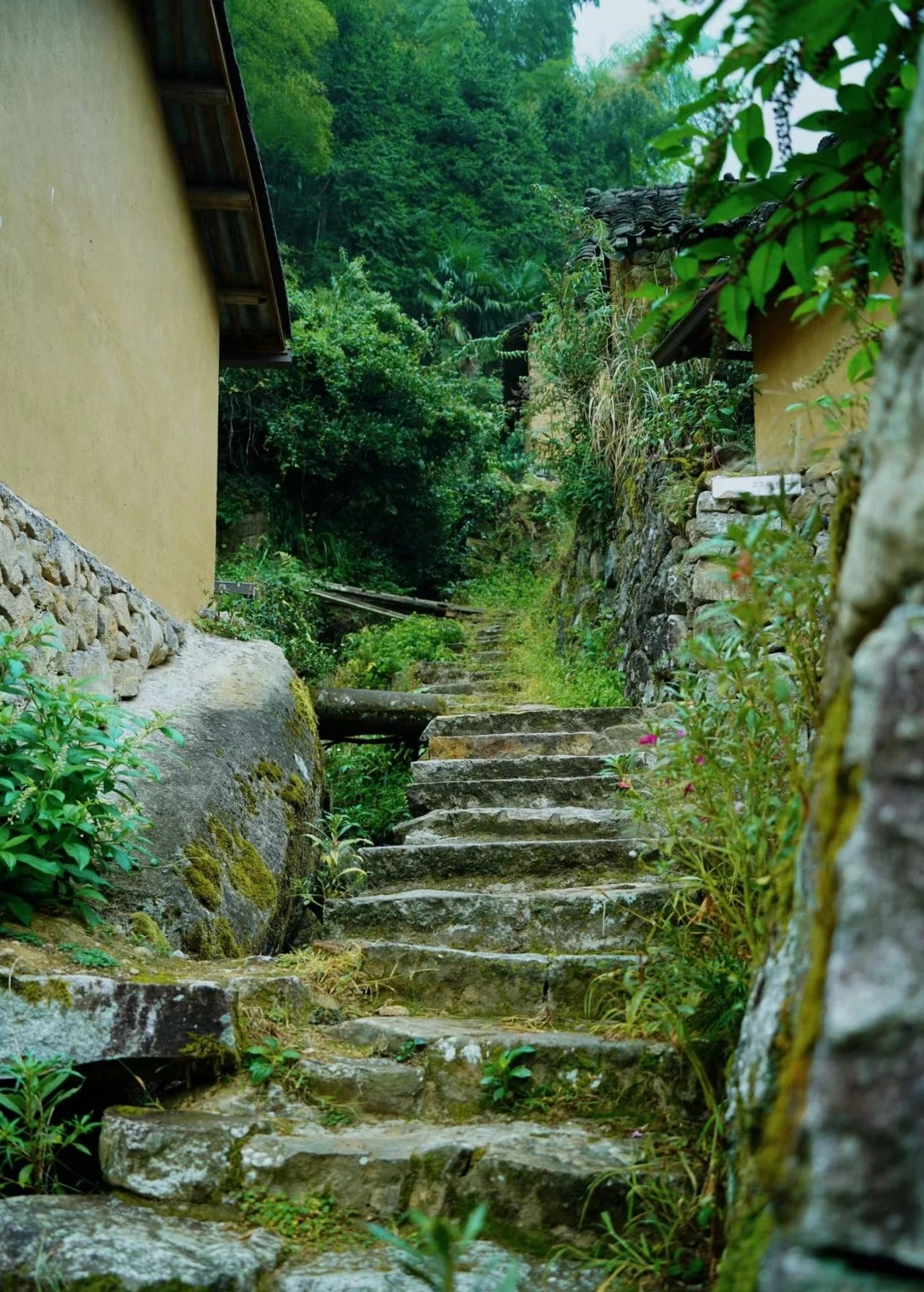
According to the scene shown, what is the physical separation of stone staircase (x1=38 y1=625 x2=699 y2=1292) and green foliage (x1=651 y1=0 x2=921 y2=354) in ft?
5.04

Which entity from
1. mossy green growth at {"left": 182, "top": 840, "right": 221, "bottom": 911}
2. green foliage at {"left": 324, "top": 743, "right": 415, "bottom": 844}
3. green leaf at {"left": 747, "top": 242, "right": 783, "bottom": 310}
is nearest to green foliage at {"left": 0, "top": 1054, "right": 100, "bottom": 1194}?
mossy green growth at {"left": 182, "top": 840, "right": 221, "bottom": 911}

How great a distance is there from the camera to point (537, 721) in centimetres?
579

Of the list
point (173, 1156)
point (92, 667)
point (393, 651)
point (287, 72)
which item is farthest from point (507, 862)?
point (287, 72)

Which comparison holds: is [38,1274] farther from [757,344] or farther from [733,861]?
[757,344]

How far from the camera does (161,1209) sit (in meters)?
2.03

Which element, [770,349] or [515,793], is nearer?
[515,793]

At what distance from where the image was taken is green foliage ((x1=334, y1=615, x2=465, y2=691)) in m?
9.20

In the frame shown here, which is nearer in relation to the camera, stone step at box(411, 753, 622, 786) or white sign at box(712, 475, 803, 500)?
white sign at box(712, 475, 803, 500)

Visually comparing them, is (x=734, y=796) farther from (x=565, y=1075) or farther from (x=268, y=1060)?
(x=268, y=1060)

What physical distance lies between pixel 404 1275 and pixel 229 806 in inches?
83.6

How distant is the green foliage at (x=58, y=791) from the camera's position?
2.51 meters

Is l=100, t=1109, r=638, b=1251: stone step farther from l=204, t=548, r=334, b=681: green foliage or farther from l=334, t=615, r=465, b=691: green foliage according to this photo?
l=334, t=615, r=465, b=691: green foliage

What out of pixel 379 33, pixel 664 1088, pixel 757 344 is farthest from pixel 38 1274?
pixel 379 33

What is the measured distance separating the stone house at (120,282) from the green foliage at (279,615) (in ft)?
1.08
